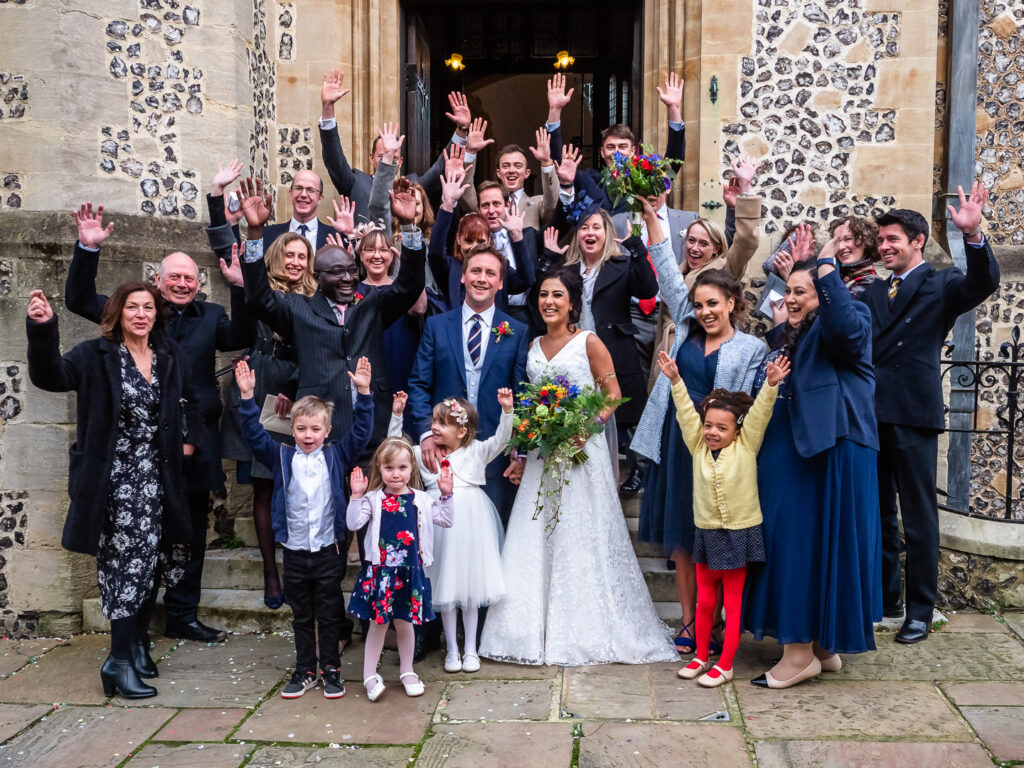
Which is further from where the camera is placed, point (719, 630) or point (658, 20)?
point (658, 20)

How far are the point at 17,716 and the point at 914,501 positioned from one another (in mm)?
4391

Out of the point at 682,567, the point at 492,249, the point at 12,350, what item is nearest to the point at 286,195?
the point at 12,350

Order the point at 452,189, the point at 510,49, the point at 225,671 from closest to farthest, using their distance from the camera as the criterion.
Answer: the point at 225,671
the point at 452,189
the point at 510,49

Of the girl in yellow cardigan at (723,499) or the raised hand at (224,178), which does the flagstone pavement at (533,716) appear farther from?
the raised hand at (224,178)

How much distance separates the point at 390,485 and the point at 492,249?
4.46ft

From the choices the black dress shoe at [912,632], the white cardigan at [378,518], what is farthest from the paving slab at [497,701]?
the black dress shoe at [912,632]

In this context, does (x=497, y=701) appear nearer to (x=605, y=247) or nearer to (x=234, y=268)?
(x=605, y=247)

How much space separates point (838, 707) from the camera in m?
4.45

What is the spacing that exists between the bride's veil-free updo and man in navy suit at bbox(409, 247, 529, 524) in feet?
0.83

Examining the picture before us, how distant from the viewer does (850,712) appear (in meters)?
4.39

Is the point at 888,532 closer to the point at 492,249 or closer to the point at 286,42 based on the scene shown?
the point at 492,249

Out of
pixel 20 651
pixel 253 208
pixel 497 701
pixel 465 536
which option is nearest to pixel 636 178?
pixel 253 208

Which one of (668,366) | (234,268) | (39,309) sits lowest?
(668,366)

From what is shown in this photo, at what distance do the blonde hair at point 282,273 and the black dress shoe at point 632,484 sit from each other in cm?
223
